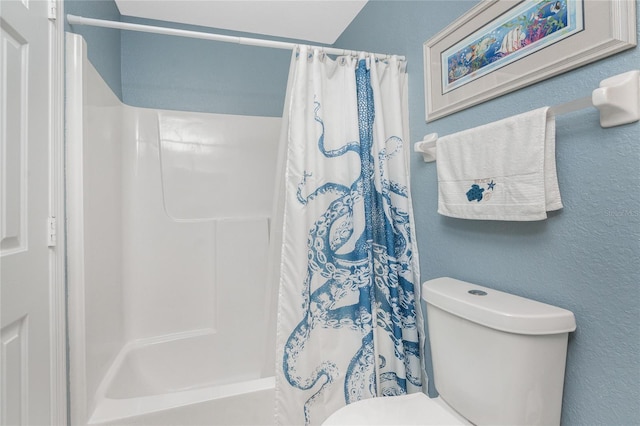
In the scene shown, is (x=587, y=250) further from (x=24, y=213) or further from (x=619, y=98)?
(x=24, y=213)

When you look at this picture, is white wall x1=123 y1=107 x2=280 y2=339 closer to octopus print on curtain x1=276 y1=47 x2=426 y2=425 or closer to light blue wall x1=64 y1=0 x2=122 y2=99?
light blue wall x1=64 y1=0 x2=122 y2=99

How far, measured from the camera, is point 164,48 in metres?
2.12

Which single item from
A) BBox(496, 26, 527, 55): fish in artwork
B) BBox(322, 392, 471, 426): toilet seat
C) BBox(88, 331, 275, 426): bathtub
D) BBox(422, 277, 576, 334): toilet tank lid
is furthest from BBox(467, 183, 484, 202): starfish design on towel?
BBox(88, 331, 275, 426): bathtub

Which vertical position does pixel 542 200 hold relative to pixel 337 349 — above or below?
above

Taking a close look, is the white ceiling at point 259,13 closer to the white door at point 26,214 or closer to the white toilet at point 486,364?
the white door at point 26,214

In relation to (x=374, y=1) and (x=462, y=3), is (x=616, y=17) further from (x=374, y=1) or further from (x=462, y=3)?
(x=374, y=1)

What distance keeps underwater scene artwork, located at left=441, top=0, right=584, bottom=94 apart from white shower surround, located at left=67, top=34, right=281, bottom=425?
122 cm

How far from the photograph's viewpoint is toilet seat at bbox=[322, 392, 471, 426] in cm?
92

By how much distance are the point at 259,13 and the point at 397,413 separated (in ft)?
7.41

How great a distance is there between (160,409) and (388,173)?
1321 mm

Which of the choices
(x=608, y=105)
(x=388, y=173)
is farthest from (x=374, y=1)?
(x=608, y=105)

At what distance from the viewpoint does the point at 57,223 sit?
1085mm

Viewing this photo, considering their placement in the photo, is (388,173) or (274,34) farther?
(274,34)

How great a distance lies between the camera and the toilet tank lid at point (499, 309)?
80 centimetres
